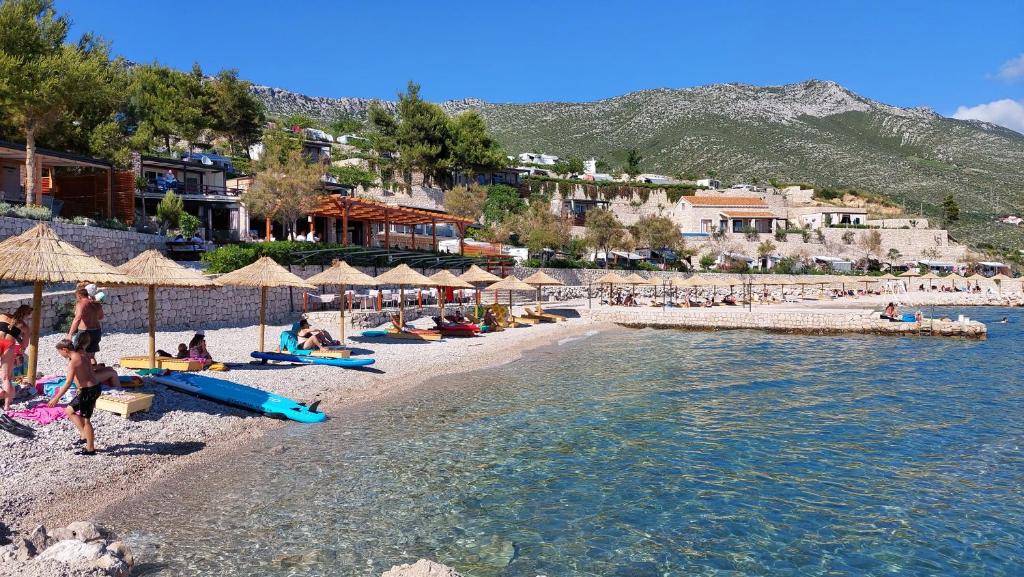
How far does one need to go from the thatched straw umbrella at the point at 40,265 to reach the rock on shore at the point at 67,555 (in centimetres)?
405

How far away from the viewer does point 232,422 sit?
33.0 feet

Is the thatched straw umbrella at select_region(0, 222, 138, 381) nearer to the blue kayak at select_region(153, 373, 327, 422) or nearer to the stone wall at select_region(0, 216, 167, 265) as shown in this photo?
A: the blue kayak at select_region(153, 373, 327, 422)

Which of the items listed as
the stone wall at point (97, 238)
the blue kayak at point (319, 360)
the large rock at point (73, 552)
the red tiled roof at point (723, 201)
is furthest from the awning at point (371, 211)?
the red tiled roof at point (723, 201)

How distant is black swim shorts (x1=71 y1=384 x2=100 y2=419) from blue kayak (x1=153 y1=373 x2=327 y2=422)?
287cm

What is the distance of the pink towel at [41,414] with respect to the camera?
8.12 m

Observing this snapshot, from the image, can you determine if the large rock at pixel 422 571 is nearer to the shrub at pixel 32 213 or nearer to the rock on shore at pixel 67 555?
the rock on shore at pixel 67 555

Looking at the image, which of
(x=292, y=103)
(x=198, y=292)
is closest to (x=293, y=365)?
(x=198, y=292)

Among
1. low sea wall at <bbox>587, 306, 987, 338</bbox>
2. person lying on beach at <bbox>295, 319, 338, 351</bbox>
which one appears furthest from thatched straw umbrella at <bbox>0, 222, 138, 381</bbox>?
low sea wall at <bbox>587, 306, 987, 338</bbox>

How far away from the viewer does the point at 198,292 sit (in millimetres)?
18781

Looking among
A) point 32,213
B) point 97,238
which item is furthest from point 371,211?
point 32,213

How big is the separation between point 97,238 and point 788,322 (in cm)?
2642

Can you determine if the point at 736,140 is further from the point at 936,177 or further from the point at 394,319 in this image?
the point at 394,319

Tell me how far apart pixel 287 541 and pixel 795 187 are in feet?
256

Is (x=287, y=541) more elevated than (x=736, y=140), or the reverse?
(x=736, y=140)
